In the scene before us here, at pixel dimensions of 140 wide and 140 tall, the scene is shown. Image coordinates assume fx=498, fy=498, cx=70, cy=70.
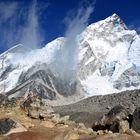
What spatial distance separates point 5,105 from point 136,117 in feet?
59.3

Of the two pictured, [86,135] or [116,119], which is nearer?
[86,135]

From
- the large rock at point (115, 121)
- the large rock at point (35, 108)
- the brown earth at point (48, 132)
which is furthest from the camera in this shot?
the large rock at point (35, 108)

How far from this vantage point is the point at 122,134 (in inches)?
1992

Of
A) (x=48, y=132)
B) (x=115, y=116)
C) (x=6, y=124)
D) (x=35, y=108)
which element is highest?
(x=35, y=108)

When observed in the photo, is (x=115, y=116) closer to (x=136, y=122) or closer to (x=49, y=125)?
(x=136, y=122)

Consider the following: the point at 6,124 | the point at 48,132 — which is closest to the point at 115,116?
the point at 48,132

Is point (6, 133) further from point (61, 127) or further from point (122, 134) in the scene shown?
point (122, 134)

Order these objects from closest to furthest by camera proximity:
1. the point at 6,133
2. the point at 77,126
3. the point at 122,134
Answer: the point at 122,134 → the point at 6,133 → the point at 77,126

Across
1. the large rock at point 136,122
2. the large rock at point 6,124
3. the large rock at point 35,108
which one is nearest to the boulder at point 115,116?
the large rock at point 136,122

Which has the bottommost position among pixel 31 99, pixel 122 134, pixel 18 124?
pixel 122 134

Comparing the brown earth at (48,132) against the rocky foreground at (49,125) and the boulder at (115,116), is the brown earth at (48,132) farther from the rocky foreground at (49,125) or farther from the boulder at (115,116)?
the boulder at (115,116)

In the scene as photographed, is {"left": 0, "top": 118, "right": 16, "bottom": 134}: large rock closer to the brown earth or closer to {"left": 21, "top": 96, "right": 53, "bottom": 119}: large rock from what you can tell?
the brown earth

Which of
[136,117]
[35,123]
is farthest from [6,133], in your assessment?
[136,117]

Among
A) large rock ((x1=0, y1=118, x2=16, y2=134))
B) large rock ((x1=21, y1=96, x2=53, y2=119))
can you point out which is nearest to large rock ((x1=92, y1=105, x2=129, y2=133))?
large rock ((x1=21, y1=96, x2=53, y2=119))
